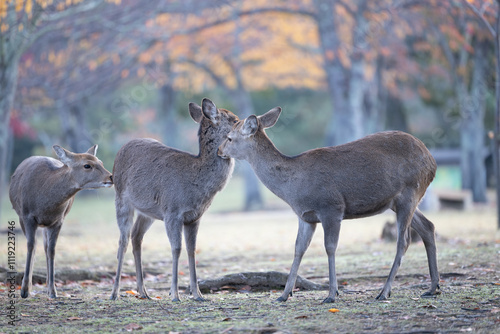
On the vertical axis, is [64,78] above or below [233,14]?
below

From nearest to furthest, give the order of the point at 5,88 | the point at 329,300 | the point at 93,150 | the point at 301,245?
1. the point at 329,300
2. the point at 301,245
3. the point at 93,150
4. the point at 5,88

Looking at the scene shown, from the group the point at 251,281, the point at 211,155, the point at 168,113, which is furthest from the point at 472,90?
the point at 211,155

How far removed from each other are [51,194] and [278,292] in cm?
264

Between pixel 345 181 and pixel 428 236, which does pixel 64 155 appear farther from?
pixel 428 236

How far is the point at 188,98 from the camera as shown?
1330 inches

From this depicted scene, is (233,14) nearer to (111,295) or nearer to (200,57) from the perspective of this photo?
(200,57)

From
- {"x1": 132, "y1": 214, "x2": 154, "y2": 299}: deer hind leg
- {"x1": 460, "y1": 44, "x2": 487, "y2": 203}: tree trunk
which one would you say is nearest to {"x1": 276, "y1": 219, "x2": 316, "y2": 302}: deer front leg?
{"x1": 132, "y1": 214, "x2": 154, "y2": 299}: deer hind leg

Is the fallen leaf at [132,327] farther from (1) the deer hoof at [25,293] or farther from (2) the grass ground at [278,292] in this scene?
(1) the deer hoof at [25,293]

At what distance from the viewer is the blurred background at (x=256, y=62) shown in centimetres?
1777

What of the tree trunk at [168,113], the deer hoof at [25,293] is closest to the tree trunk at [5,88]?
the deer hoof at [25,293]

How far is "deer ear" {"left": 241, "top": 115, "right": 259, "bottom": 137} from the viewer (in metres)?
7.08

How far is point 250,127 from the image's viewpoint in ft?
23.4

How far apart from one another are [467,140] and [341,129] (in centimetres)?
416

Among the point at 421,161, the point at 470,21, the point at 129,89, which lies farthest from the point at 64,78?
the point at 129,89
